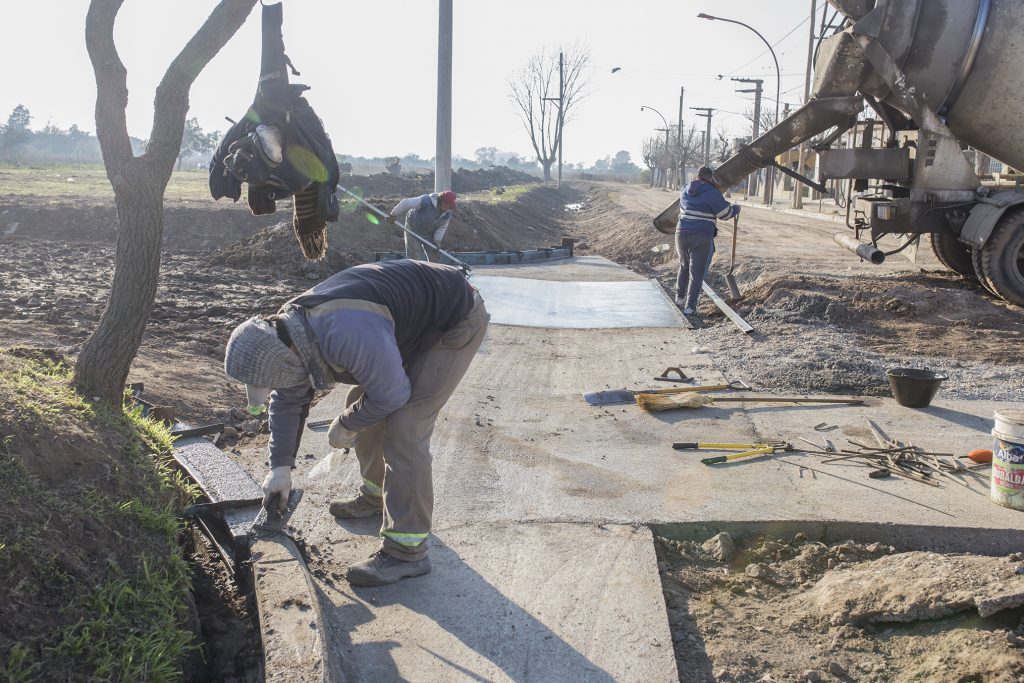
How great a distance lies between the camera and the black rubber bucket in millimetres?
6508

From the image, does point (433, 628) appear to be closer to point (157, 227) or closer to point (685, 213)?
point (157, 227)

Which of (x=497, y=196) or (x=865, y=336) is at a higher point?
(x=497, y=196)

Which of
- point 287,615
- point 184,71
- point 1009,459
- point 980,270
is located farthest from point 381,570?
point 980,270

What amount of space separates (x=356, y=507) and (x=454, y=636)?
1.18 m

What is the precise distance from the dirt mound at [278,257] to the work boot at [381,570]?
10.9 m

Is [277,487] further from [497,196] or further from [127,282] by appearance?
[497,196]

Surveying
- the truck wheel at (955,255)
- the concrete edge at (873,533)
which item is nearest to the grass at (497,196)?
the truck wheel at (955,255)

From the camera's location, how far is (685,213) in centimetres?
1085

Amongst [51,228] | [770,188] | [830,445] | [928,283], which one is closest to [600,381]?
[830,445]

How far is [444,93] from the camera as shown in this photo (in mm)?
12922

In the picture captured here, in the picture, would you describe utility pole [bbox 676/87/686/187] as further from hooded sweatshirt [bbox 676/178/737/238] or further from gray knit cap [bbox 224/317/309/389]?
gray knit cap [bbox 224/317/309/389]

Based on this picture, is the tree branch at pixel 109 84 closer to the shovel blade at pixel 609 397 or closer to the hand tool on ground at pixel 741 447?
the hand tool on ground at pixel 741 447

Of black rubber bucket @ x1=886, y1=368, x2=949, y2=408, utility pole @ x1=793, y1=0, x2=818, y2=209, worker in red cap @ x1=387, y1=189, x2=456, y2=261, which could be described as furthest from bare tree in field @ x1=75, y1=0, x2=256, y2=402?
utility pole @ x1=793, y1=0, x2=818, y2=209

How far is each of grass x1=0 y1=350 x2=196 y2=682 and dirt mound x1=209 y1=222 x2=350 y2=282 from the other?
10646 mm
